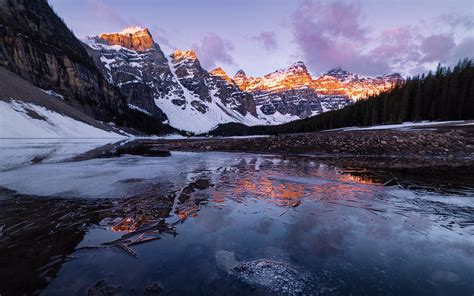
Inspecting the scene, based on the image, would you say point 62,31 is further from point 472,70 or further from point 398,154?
point 472,70

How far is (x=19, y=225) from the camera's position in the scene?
446 centimetres

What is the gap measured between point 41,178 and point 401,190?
13.4 m

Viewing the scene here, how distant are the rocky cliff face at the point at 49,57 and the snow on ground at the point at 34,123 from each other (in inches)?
1232

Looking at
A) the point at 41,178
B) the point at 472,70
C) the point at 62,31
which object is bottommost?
the point at 41,178

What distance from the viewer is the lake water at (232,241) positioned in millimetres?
2971

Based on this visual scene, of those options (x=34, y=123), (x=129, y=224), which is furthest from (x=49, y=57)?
(x=129, y=224)

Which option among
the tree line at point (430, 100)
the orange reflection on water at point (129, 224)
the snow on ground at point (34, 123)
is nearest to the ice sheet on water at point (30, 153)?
the orange reflection on water at point (129, 224)

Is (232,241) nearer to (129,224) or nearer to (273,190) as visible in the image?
(129,224)

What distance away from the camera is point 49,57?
84438 millimetres

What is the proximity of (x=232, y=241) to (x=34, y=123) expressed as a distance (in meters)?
51.7

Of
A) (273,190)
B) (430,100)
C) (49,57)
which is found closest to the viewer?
(273,190)

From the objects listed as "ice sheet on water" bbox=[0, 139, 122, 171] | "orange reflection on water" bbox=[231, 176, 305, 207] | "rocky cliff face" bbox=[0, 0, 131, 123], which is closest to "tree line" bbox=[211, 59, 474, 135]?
"orange reflection on water" bbox=[231, 176, 305, 207]

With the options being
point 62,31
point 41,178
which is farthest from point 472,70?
point 62,31

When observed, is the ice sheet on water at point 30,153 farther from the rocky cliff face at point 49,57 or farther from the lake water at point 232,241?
the rocky cliff face at point 49,57
